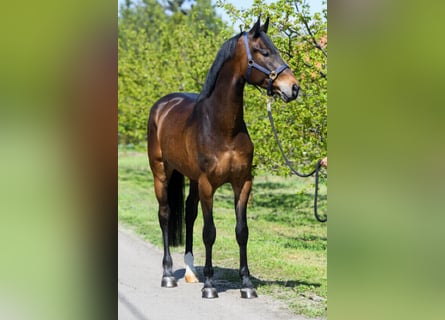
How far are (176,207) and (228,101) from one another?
155 centimetres

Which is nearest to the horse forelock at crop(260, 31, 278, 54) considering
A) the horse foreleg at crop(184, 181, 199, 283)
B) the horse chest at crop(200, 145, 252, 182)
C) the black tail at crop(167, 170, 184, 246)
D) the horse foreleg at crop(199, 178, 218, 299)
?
the horse chest at crop(200, 145, 252, 182)

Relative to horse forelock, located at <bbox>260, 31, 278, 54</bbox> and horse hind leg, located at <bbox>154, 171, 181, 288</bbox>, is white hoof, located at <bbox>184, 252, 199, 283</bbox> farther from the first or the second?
horse forelock, located at <bbox>260, 31, 278, 54</bbox>

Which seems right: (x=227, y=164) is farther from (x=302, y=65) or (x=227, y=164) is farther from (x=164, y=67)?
(x=164, y=67)

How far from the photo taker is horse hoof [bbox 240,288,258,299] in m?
4.91

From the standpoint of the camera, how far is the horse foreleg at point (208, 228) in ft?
16.0

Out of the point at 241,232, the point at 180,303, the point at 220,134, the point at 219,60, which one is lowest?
the point at 180,303

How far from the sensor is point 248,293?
4918 millimetres

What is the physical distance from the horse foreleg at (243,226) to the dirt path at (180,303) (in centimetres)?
9

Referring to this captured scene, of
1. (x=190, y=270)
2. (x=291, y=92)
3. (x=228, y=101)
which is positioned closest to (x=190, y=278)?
(x=190, y=270)

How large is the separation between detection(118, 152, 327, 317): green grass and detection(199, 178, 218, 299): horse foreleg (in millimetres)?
470
